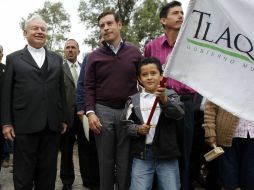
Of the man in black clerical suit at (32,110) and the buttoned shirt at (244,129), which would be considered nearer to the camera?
the buttoned shirt at (244,129)

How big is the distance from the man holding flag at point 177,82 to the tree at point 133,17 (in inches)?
717

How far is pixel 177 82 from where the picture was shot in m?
3.95

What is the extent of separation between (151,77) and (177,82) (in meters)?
0.45

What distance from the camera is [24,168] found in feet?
13.0

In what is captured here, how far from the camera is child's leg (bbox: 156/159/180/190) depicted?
352 centimetres

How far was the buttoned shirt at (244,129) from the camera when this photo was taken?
3713mm

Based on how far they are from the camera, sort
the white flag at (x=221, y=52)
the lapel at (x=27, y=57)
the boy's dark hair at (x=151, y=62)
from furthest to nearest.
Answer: the lapel at (x=27, y=57)
the boy's dark hair at (x=151, y=62)
the white flag at (x=221, y=52)

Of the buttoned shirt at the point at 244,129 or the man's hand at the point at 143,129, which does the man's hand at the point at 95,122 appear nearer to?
the man's hand at the point at 143,129

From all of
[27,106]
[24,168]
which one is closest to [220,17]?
[27,106]

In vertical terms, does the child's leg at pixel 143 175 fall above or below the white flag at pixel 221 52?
below

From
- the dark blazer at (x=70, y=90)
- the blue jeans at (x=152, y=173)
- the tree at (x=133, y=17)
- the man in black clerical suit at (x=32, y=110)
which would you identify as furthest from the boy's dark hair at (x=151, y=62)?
the tree at (x=133, y=17)

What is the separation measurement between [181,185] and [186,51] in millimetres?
1543

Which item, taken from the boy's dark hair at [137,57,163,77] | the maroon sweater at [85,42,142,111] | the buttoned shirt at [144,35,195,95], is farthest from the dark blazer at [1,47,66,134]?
the buttoned shirt at [144,35,195,95]

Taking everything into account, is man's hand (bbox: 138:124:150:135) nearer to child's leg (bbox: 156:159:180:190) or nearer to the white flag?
child's leg (bbox: 156:159:180:190)
